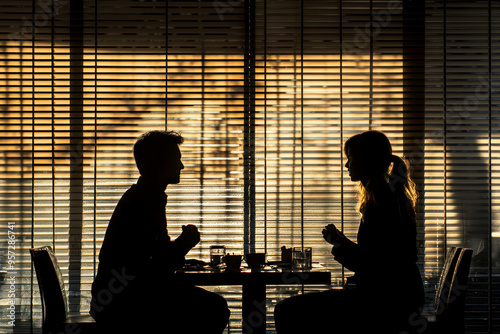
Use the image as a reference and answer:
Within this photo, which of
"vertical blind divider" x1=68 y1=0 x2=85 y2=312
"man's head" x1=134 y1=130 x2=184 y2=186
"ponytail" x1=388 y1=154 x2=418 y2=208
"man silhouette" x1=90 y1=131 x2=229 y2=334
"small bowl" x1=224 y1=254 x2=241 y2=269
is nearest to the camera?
"man silhouette" x1=90 y1=131 x2=229 y2=334

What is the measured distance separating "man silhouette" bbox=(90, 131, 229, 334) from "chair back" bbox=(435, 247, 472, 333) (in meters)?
1.09

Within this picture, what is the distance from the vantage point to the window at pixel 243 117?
11.4 feet

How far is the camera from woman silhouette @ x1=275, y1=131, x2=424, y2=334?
2.22 meters

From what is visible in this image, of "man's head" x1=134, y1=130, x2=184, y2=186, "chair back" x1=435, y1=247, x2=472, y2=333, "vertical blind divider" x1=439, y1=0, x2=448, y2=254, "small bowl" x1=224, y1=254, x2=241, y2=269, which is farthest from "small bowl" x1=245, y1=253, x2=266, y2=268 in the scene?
"vertical blind divider" x1=439, y1=0, x2=448, y2=254

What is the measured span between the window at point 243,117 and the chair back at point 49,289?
96 centimetres

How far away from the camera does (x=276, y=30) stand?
3.58 meters

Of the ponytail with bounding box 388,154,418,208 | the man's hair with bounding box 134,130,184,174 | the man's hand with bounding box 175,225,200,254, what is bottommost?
the man's hand with bounding box 175,225,200,254

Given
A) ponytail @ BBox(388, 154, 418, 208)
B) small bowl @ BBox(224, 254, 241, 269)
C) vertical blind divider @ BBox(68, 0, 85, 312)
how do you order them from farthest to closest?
vertical blind divider @ BBox(68, 0, 85, 312) → small bowl @ BBox(224, 254, 241, 269) → ponytail @ BBox(388, 154, 418, 208)

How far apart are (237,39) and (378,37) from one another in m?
1.02

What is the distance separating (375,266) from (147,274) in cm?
102

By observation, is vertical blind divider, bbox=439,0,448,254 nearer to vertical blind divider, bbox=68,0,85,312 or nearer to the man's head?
the man's head

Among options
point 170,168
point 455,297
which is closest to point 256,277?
point 170,168

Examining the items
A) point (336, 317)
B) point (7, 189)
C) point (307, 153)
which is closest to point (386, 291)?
point (336, 317)

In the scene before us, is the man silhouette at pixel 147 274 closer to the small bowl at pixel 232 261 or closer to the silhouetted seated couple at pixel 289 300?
the silhouetted seated couple at pixel 289 300
